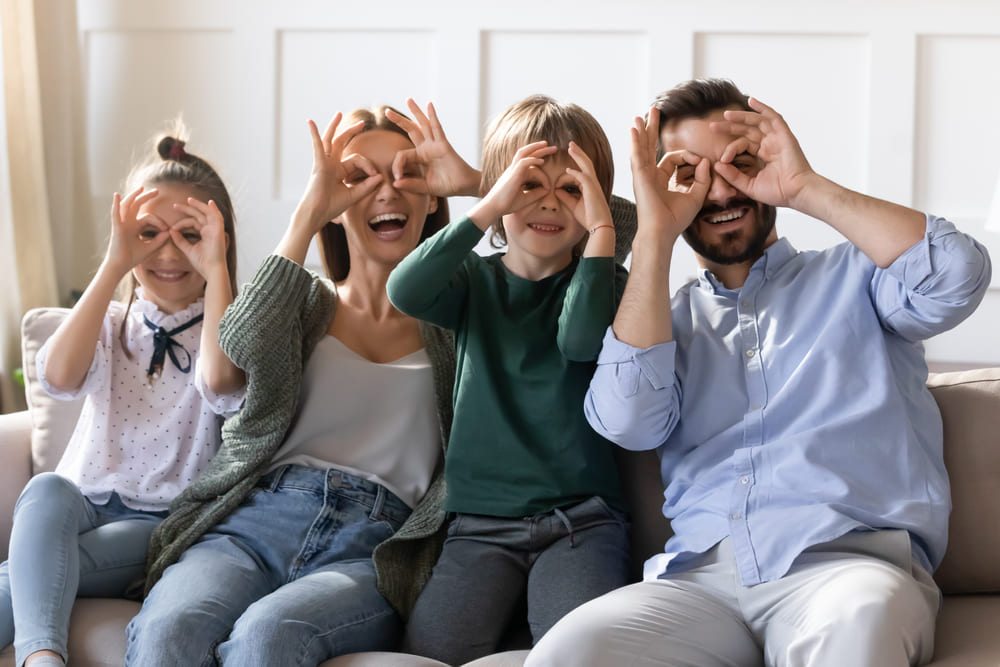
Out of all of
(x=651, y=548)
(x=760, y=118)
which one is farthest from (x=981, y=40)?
(x=651, y=548)

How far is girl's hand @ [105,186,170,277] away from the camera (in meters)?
1.75

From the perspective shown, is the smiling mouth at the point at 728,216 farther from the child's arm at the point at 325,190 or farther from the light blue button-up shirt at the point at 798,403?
the child's arm at the point at 325,190

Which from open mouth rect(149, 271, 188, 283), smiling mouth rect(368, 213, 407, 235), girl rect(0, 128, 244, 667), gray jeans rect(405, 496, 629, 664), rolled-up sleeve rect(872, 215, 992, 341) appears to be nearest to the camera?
rolled-up sleeve rect(872, 215, 992, 341)

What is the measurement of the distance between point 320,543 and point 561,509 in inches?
14.1

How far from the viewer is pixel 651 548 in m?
1.62

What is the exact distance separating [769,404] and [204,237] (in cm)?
97

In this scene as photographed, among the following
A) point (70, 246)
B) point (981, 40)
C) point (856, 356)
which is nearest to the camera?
point (856, 356)

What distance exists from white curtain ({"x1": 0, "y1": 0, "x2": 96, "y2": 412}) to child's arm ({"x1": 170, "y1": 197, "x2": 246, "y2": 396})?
1.35m

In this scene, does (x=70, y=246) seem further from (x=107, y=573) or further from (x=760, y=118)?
(x=760, y=118)

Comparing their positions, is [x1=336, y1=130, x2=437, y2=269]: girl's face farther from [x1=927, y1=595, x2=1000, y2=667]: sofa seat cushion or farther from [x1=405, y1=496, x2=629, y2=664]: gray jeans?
[x1=927, y1=595, x2=1000, y2=667]: sofa seat cushion

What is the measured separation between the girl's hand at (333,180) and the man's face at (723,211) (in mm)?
512

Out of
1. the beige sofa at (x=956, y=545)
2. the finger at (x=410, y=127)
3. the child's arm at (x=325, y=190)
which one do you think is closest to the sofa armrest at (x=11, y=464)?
the beige sofa at (x=956, y=545)

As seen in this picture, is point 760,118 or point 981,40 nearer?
point 760,118

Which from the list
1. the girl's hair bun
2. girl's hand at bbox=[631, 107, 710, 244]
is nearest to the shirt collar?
girl's hand at bbox=[631, 107, 710, 244]
